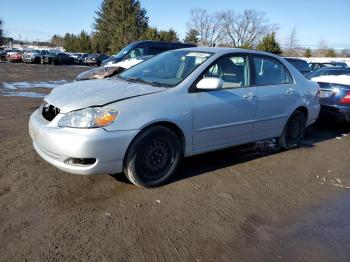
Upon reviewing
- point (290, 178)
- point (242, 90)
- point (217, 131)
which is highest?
point (242, 90)

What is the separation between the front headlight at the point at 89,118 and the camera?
359 cm

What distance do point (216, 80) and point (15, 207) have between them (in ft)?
8.26

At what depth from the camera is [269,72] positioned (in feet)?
17.9

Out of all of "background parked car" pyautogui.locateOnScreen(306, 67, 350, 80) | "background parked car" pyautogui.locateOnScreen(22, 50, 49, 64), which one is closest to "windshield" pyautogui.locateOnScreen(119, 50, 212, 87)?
"background parked car" pyautogui.locateOnScreen(306, 67, 350, 80)

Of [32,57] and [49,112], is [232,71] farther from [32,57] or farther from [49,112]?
[32,57]

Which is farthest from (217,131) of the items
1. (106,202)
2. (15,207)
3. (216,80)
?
(15,207)

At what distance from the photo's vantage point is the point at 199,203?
12.5 feet

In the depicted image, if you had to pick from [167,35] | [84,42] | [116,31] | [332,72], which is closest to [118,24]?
[116,31]

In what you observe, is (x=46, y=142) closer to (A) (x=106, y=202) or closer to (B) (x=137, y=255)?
(A) (x=106, y=202)

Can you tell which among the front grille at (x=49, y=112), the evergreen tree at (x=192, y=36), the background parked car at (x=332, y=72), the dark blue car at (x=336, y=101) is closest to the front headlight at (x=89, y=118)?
the front grille at (x=49, y=112)

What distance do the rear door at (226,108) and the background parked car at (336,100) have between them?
325 cm

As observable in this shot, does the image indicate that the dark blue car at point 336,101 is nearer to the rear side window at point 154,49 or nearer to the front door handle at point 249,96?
the front door handle at point 249,96

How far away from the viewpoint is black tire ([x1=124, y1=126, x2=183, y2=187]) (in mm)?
3861

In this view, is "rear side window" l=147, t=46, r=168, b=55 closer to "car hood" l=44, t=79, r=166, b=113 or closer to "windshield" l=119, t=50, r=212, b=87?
"windshield" l=119, t=50, r=212, b=87
